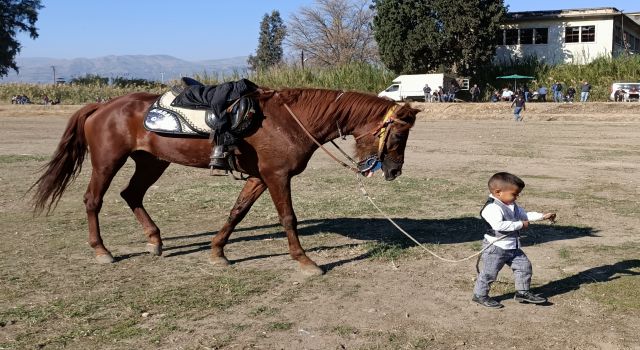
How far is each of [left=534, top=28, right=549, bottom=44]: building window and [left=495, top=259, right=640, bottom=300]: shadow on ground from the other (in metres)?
52.7

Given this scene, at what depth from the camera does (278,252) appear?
7922mm

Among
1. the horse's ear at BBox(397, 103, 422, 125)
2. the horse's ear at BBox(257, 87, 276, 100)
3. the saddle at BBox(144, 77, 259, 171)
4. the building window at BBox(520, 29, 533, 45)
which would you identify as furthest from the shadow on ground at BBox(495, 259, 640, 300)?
the building window at BBox(520, 29, 533, 45)

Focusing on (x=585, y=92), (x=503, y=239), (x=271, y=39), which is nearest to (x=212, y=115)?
(x=503, y=239)

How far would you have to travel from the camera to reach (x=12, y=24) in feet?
230

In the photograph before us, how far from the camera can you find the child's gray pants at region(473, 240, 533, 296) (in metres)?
5.70

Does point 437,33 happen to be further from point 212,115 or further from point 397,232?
point 212,115

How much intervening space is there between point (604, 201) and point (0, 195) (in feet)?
35.9

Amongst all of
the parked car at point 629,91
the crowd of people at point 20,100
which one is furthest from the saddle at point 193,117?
the crowd of people at point 20,100

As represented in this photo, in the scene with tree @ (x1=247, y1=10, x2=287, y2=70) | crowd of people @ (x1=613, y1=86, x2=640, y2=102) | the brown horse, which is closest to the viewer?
the brown horse

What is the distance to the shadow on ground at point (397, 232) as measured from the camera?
8297 mm

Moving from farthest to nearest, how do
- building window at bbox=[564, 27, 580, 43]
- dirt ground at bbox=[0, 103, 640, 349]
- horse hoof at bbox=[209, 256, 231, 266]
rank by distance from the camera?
building window at bbox=[564, 27, 580, 43]
horse hoof at bbox=[209, 256, 231, 266]
dirt ground at bbox=[0, 103, 640, 349]

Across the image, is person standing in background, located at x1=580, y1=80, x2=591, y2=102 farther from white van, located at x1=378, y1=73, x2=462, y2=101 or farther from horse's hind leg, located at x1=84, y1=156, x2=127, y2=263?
horse's hind leg, located at x1=84, y1=156, x2=127, y2=263

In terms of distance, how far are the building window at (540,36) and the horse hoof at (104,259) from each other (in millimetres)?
54432

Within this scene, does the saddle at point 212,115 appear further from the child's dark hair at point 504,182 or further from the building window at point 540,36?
the building window at point 540,36
